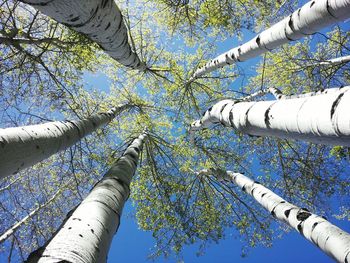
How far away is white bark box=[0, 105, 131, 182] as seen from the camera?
2033mm

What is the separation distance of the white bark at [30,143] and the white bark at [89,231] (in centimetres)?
61

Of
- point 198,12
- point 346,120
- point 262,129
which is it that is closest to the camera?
point 346,120

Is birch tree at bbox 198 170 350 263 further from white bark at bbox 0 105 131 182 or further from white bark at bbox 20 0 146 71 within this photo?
white bark at bbox 20 0 146 71

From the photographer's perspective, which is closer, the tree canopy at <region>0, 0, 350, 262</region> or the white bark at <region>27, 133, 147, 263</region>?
the white bark at <region>27, 133, 147, 263</region>

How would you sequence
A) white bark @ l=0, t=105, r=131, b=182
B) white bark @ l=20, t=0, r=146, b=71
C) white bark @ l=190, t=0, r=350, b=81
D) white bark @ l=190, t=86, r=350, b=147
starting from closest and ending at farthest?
white bark @ l=190, t=86, r=350, b=147, white bark @ l=20, t=0, r=146, b=71, white bark @ l=0, t=105, r=131, b=182, white bark @ l=190, t=0, r=350, b=81

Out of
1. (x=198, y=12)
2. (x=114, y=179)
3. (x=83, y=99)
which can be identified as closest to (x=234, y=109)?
(x=114, y=179)

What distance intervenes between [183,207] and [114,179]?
6142 millimetres

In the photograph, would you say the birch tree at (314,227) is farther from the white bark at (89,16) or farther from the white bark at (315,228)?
the white bark at (89,16)

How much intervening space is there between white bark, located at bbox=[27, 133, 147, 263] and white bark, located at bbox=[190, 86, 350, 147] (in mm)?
1208

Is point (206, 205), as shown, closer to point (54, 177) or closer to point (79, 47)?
point (54, 177)

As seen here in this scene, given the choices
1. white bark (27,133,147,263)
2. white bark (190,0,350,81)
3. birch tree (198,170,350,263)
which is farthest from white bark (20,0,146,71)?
birch tree (198,170,350,263)

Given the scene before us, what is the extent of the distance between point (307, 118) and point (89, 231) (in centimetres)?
133

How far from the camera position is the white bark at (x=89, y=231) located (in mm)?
1366

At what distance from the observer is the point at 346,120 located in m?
1.19
